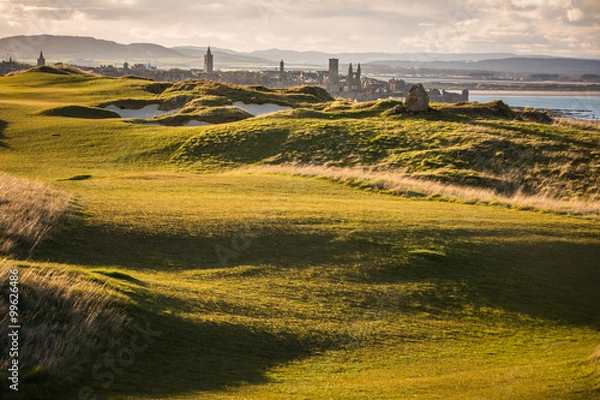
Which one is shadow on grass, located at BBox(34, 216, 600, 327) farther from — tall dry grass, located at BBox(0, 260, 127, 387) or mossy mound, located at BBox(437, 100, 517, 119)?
mossy mound, located at BBox(437, 100, 517, 119)

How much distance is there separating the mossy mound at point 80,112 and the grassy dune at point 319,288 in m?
14.7

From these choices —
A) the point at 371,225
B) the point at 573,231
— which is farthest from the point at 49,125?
the point at 573,231

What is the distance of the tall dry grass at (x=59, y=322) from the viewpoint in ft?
26.8

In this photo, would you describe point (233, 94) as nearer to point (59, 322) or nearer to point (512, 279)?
point (512, 279)

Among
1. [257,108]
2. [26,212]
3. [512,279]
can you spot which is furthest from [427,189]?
[257,108]

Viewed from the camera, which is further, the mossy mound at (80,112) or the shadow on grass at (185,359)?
the mossy mound at (80,112)

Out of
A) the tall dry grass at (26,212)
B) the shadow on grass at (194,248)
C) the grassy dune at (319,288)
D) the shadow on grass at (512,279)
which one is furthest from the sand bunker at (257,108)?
the shadow on grass at (512,279)

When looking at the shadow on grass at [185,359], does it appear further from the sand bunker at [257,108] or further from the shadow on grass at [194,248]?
the sand bunker at [257,108]

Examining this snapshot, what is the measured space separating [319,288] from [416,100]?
102 ft

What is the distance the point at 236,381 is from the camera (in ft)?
29.6

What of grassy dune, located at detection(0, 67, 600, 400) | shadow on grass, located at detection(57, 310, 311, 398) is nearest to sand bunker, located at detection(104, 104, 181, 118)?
grassy dune, located at detection(0, 67, 600, 400)

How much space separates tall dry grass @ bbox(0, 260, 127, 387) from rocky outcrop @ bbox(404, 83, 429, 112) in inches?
1360

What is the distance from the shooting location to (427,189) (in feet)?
85.5

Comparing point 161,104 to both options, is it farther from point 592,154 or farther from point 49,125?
point 592,154
